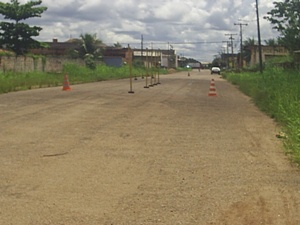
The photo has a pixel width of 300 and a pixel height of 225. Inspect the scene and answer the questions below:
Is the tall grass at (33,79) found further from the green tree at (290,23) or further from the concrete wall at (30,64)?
the green tree at (290,23)

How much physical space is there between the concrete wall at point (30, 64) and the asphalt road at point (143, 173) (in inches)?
Result: 867

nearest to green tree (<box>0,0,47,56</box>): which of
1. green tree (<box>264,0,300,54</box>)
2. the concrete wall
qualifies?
the concrete wall

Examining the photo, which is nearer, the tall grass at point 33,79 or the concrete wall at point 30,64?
the tall grass at point 33,79

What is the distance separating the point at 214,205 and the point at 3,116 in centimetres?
910

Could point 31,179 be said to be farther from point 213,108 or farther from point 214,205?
point 213,108

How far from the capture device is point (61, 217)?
211 inches

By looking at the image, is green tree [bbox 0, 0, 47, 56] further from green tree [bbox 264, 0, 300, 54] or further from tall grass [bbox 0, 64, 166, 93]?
green tree [bbox 264, 0, 300, 54]

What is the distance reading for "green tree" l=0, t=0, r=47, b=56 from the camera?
40156 mm

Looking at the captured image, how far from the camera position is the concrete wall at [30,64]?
3456 centimetres

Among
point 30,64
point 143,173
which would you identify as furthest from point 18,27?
point 143,173

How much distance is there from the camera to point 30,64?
38.8m

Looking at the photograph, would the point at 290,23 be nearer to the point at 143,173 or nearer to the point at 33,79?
the point at 33,79

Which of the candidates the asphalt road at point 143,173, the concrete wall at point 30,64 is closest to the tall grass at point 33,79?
the concrete wall at point 30,64

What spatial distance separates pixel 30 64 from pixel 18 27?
381 centimetres
